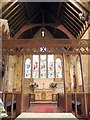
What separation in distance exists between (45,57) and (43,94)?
288cm

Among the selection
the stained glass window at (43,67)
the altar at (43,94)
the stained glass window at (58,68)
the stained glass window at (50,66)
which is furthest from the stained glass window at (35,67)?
the stained glass window at (58,68)

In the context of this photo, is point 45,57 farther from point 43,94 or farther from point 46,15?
point 46,15

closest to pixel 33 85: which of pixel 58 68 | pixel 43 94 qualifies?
pixel 43 94

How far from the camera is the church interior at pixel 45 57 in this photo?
3.81 metres

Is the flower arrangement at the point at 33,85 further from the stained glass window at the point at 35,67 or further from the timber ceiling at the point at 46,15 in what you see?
the timber ceiling at the point at 46,15

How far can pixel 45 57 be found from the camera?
39.0 ft

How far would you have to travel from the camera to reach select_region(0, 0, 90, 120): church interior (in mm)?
3809

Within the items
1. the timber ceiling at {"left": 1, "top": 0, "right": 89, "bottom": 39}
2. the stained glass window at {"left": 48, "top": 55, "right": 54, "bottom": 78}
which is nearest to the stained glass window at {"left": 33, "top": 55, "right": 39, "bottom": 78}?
the stained glass window at {"left": 48, "top": 55, "right": 54, "bottom": 78}

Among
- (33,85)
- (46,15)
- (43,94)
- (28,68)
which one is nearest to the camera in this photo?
(46,15)

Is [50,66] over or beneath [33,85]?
over

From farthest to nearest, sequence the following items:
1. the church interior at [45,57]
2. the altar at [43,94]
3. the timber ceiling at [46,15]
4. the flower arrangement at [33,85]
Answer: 1. the flower arrangement at [33,85]
2. the altar at [43,94]
3. the timber ceiling at [46,15]
4. the church interior at [45,57]

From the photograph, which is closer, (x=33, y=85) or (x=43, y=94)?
(x=43, y=94)

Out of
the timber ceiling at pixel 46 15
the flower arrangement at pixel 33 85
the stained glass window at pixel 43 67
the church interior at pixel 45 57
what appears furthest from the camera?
the stained glass window at pixel 43 67

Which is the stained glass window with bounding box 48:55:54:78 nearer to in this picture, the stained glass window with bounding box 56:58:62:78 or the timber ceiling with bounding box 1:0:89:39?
the stained glass window with bounding box 56:58:62:78
